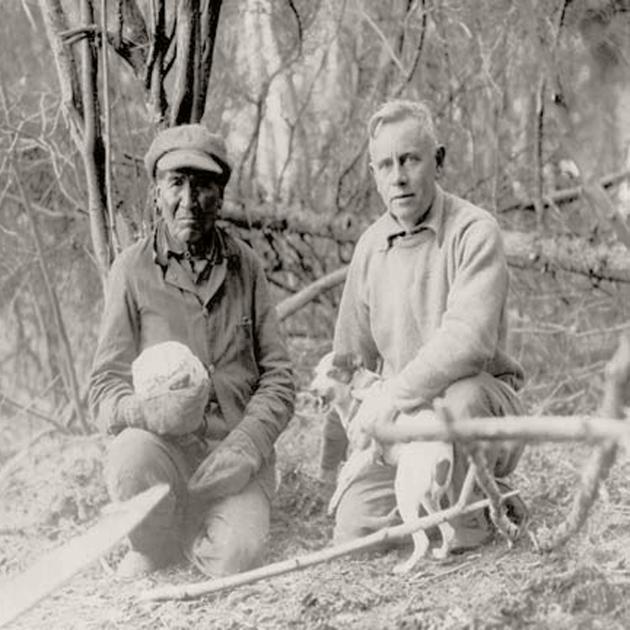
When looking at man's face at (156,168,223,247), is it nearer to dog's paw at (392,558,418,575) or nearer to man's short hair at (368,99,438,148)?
man's short hair at (368,99,438,148)

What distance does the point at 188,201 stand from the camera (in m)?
4.30

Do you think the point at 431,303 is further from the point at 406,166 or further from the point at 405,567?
the point at 405,567

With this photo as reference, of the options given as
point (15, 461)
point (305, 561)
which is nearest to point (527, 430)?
point (305, 561)

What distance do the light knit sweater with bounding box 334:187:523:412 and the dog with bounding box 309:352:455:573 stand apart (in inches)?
6.1

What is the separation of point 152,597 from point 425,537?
2.98 ft

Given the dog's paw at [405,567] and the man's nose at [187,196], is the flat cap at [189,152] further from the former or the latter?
the dog's paw at [405,567]

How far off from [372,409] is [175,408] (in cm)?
67

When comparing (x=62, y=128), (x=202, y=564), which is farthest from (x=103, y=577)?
(x=62, y=128)

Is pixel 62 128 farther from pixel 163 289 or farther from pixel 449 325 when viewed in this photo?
pixel 449 325

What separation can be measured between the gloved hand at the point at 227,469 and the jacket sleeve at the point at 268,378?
7 cm

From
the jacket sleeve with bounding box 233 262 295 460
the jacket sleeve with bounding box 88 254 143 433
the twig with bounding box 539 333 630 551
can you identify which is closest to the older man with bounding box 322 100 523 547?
the jacket sleeve with bounding box 233 262 295 460

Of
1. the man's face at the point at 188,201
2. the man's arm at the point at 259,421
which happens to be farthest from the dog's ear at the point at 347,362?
the man's face at the point at 188,201

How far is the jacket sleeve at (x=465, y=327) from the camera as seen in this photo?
397cm

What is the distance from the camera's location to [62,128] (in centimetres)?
693
